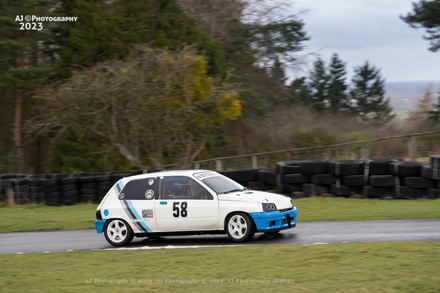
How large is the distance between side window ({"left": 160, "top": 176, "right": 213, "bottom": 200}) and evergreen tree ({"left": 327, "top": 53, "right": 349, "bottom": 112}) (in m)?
50.7

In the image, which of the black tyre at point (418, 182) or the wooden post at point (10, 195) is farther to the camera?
the wooden post at point (10, 195)

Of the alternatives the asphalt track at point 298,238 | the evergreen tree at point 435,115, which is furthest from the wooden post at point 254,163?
the evergreen tree at point 435,115

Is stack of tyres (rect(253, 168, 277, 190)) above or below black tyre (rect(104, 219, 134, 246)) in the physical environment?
above

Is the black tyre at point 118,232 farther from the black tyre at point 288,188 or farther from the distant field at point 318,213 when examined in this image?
the black tyre at point 288,188

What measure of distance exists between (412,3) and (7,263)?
3353 cm

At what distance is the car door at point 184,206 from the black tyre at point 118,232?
757 millimetres

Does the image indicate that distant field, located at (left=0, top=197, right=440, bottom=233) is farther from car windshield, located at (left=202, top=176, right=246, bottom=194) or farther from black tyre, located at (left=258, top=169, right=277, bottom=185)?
car windshield, located at (left=202, top=176, right=246, bottom=194)

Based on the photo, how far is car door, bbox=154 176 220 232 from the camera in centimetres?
933

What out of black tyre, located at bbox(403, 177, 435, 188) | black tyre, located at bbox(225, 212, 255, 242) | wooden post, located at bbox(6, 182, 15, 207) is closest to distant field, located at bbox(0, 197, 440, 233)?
black tyre, located at bbox(403, 177, 435, 188)

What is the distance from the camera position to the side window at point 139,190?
9.97m

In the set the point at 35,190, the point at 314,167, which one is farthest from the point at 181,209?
the point at 35,190

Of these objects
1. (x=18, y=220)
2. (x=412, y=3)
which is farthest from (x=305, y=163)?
(x=412, y=3)

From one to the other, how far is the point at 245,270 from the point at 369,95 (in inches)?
2665

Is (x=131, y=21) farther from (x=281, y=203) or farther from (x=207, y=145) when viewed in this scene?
(x=281, y=203)
